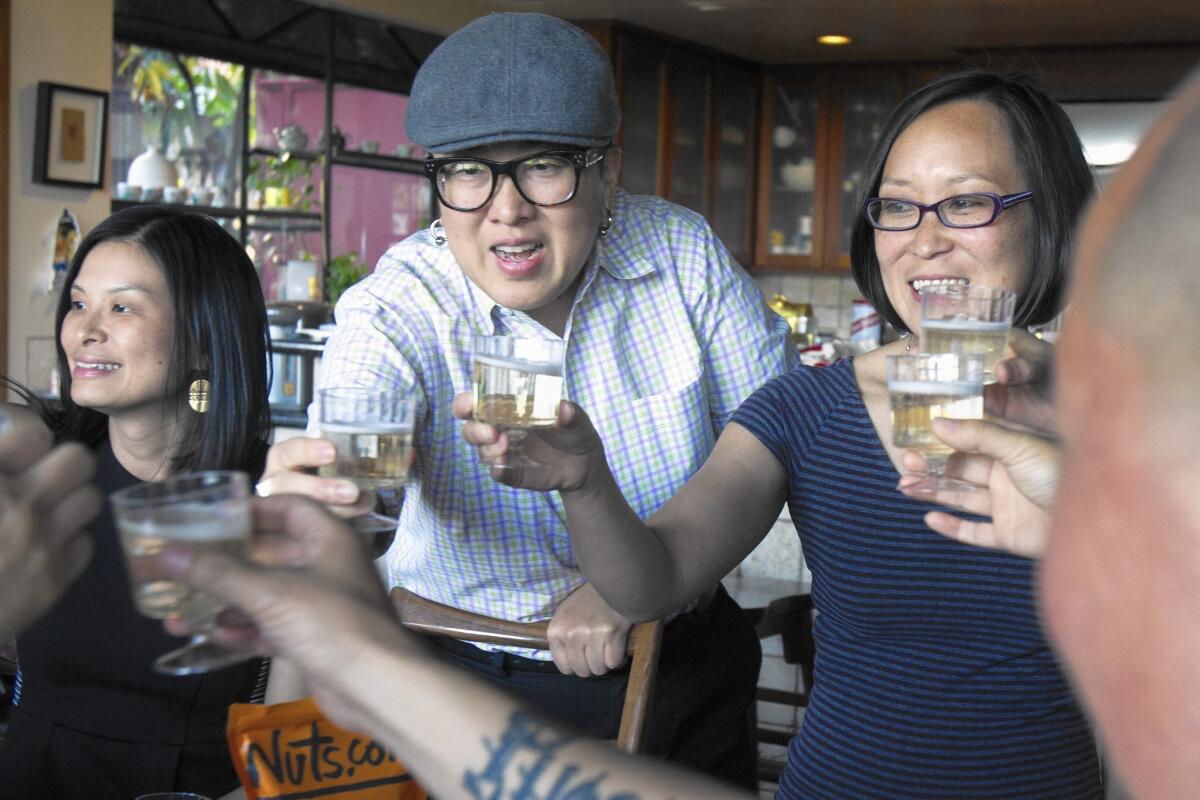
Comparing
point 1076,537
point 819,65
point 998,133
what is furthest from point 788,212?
point 1076,537

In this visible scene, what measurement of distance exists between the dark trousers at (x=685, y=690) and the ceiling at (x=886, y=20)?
4.19 metres

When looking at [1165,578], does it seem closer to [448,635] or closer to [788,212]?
[448,635]

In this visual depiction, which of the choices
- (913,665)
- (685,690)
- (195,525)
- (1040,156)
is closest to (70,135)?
(685,690)

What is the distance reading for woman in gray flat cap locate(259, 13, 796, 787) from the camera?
182 centimetres

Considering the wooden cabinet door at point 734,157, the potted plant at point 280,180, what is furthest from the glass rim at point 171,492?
the wooden cabinet door at point 734,157

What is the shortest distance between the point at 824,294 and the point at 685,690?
19.9 feet

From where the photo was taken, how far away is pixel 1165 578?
49cm

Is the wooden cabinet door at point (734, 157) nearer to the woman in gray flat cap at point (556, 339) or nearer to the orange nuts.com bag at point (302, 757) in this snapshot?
the woman in gray flat cap at point (556, 339)

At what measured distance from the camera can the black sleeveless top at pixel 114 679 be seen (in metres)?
1.96

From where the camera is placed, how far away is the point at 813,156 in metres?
7.58

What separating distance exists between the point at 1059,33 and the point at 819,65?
1409 millimetres

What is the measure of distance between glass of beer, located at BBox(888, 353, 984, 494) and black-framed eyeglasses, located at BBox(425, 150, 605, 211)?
2.02 ft

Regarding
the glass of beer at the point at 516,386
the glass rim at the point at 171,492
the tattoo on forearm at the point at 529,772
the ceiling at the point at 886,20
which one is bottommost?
the tattoo on forearm at the point at 529,772

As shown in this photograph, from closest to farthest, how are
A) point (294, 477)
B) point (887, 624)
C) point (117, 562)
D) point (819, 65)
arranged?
point (294, 477) < point (887, 624) < point (117, 562) < point (819, 65)
